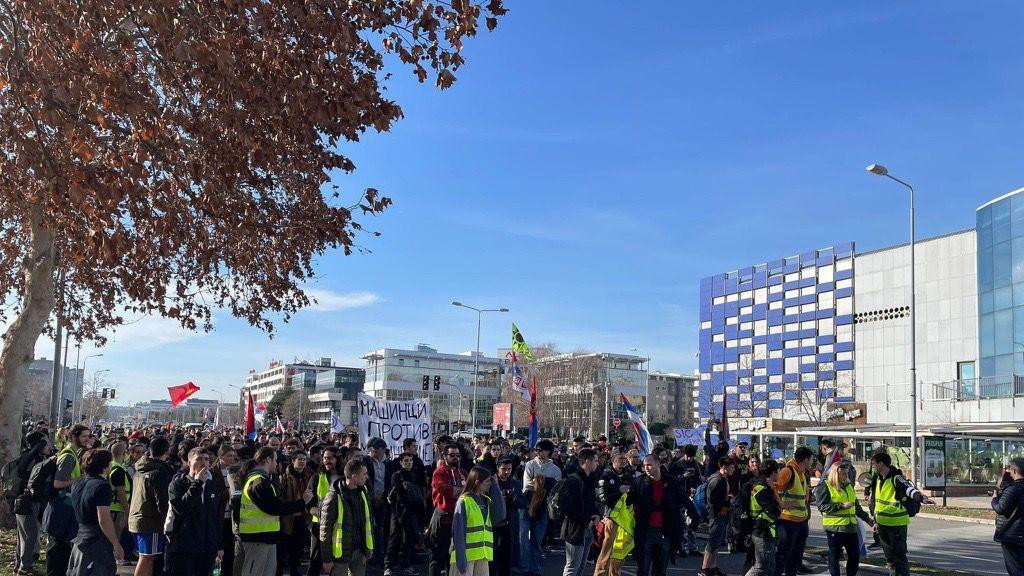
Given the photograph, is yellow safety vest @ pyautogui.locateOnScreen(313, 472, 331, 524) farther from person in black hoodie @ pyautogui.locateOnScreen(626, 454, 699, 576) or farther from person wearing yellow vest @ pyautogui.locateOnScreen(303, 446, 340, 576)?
person in black hoodie @ pyautogui.locateOnScreen(626, 454, 699, 576)

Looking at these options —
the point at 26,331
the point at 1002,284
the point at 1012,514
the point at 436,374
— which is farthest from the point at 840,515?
the point at 436,374

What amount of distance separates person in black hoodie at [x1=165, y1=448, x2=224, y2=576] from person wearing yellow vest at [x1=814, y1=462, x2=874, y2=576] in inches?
303

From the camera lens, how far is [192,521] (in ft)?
26.9

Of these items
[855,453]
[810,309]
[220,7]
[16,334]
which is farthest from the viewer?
[810,309]

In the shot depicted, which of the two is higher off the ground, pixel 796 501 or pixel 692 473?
pixel 796 501

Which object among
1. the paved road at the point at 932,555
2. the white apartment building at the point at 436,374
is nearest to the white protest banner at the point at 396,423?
the paved road at the point at 932,555

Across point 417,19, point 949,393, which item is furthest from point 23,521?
point 949,393

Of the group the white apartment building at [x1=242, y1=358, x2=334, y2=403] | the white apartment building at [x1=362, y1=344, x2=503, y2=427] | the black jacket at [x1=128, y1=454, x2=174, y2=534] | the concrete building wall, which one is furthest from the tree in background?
the white apartment building at [x1=242, y1=358, x2=334, y2=403]

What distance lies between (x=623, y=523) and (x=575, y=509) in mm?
590

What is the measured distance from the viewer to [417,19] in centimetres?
874

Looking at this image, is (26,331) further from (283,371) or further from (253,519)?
(283,371)

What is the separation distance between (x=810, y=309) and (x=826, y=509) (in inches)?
3602

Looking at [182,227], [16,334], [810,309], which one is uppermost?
[810,309]

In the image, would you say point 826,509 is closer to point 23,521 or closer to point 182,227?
point 182,227
